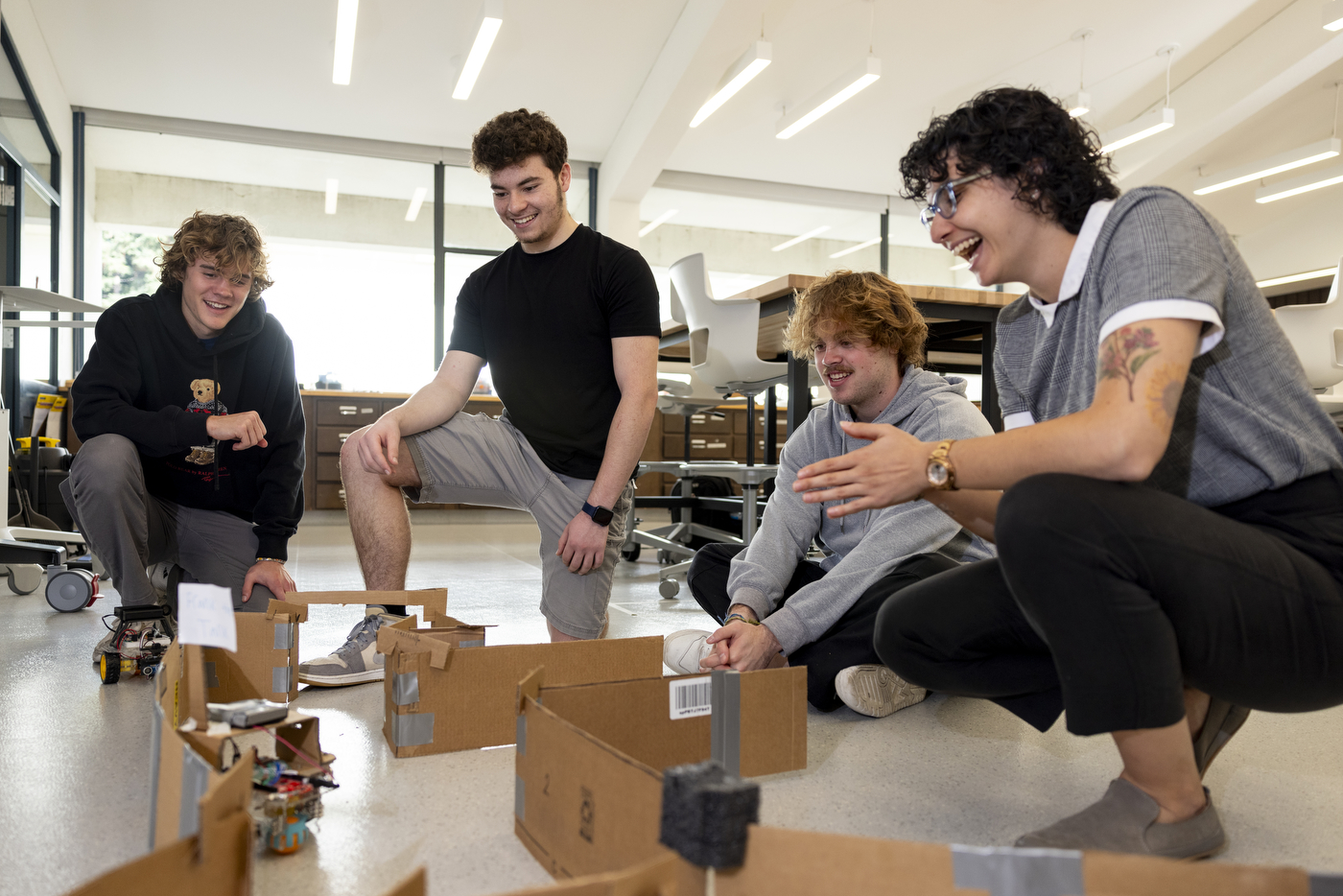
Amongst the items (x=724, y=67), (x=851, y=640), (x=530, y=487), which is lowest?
(x=851, y=640)

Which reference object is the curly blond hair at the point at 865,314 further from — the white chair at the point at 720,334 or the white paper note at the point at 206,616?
the white chair at the point at 720,334

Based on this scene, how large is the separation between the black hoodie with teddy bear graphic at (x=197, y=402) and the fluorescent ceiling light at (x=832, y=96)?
4.70 metres

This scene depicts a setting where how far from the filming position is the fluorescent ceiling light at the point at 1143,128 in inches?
252

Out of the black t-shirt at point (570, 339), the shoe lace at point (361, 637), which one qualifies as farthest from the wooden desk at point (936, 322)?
the shoe lace at point (361, 637)

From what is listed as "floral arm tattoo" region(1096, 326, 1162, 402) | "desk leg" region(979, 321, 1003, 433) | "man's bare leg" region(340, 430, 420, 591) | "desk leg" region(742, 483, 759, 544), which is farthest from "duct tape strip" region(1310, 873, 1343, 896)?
"desk leg" region(742, 483, 759, 544)

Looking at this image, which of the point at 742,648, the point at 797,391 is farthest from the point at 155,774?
the point at 797,391

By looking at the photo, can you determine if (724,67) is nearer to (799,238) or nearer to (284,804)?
(799,238)

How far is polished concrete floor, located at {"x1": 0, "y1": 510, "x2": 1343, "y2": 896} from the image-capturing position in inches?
35.3

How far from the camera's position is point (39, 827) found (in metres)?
0.97

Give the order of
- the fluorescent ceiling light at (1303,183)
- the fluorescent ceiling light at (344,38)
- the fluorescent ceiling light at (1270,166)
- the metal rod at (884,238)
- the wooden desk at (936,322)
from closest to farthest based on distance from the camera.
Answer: the wooden desk at (936,322) < the fluorescent ceiling light at (344,38) < the fluorescent ceiling light at (1270,166) < the fluorescent ceiling light at (1303,183) < the metal rod at (884,238)

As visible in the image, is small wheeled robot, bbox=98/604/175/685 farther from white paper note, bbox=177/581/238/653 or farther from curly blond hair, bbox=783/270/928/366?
curly blond hair, bbox=783/270/928/366

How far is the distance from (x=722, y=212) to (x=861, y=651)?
7889mm

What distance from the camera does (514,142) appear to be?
68.2 inches

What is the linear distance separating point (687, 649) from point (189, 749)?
1016mm
